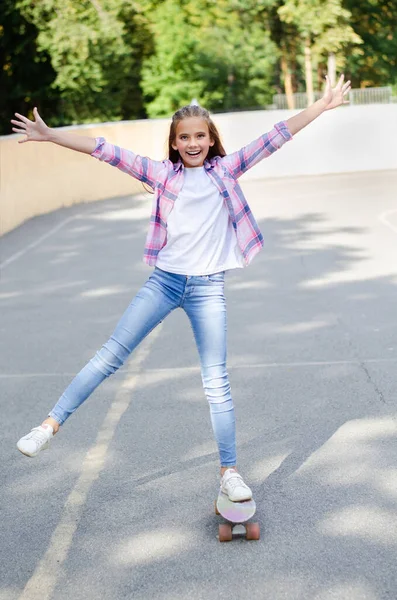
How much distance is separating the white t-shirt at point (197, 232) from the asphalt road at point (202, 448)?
3.63ft

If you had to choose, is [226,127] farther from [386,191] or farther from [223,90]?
[223,90]

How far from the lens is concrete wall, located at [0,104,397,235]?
804 inches

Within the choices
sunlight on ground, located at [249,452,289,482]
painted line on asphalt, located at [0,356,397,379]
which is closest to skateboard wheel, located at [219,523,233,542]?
sunlight on ground, located at [249,452,289,482]

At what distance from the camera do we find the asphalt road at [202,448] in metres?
4.36

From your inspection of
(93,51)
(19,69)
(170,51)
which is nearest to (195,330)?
(19,69)

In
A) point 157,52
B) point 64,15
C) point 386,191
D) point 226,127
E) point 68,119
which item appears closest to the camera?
point 386,191

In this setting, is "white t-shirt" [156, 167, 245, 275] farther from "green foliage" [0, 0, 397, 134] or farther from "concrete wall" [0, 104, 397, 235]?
"green foliage" [0, 0, 397, 134]

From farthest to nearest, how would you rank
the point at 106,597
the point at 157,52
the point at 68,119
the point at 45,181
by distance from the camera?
the point at 157,52 < the point at 68,119 < the point at 45,181 < the point at 106,597

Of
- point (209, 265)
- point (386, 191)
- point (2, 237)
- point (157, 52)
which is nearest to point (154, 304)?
point (209, 265)

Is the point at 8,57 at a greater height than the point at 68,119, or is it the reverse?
the point at 8,57

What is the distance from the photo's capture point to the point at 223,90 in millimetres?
59125

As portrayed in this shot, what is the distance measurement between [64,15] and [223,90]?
19226 mm

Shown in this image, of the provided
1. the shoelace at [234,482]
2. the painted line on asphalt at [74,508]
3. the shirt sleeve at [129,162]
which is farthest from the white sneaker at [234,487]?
the shirt sleeve at [129,162]

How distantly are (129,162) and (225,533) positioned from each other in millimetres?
1656
